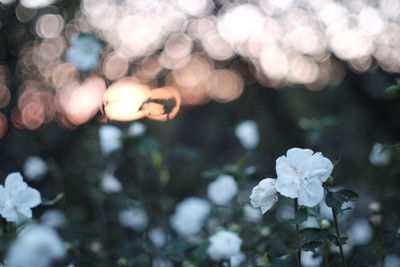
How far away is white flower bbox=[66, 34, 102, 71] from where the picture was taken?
2.48 meters

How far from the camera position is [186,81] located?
271 inches

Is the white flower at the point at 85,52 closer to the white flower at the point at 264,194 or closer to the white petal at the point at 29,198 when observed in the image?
the white petal at the point at 29,198

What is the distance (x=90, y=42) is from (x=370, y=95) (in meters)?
3.49

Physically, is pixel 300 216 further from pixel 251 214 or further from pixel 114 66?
pixel 114 66

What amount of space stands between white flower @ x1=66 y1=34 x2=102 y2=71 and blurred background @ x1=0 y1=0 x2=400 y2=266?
0.67 m

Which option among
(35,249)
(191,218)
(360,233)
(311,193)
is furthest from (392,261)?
(35,249)

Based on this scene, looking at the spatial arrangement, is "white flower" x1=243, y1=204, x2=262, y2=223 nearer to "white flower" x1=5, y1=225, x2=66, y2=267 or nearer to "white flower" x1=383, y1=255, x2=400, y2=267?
"white flower" x1=383, y1=255, x2=400, y2=267

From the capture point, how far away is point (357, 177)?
5.38 m

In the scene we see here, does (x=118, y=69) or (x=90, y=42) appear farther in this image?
(x=118, y=69)

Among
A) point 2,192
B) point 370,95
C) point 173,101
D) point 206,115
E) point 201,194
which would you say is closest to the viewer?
point 2,192

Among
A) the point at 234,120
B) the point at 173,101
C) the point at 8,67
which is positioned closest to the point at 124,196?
the point at 173,101

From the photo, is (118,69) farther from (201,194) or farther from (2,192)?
(2,192)

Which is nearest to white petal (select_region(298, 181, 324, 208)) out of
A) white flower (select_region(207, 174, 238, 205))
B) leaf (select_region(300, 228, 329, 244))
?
leaf (select_region(300, 228, 329, 244))

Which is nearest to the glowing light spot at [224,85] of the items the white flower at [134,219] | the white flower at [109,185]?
the white flower at [134,219]
